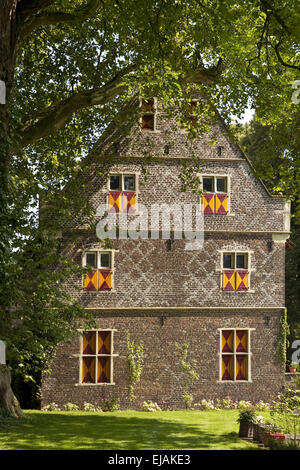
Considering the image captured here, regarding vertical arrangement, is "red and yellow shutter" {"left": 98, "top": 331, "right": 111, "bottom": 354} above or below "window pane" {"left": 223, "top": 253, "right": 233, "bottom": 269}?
below

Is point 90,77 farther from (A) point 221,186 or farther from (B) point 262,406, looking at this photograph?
(B) point 262,406

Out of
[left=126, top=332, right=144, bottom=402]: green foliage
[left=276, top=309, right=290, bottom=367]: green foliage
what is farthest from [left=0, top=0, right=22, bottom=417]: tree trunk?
[left=276, top=309, right=290, bottom=367]: green foliage

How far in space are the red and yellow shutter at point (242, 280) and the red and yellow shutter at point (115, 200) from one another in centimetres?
410

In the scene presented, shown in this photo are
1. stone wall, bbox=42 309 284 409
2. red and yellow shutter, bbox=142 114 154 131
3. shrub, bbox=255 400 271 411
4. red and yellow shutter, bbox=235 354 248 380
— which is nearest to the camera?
stone wall, bbox=42 309 284 409

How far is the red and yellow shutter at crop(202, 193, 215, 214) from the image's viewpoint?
61.9 feet

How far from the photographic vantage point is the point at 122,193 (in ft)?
60.8

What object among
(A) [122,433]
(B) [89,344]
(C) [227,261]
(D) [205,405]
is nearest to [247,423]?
(A) [122,433]

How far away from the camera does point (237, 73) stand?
523 inches

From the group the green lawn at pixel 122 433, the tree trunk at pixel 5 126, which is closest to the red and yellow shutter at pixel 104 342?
the green lawn at pixel 122 433

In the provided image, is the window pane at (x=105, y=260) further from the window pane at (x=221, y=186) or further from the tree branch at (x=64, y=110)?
the tree branch at (x=64, y=110)

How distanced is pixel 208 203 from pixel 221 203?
40 centimetres

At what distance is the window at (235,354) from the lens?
1864cm

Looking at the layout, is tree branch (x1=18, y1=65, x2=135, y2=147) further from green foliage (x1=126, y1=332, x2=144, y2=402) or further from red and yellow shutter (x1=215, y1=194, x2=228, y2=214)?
green foliage (x1=126, y1=332, x2=144, y2=402)
